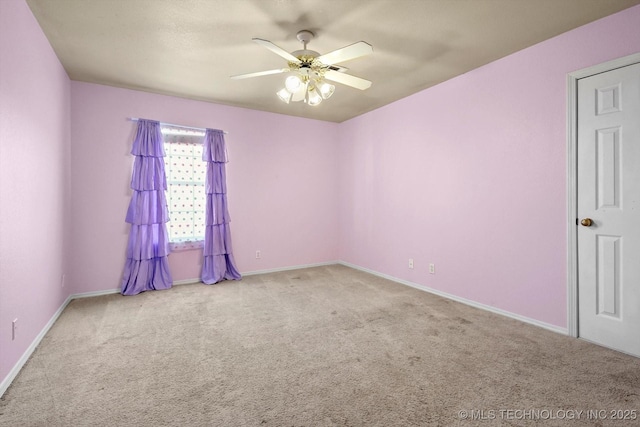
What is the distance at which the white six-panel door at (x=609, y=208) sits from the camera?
228 centimetres

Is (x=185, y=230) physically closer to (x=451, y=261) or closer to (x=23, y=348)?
(x=23, y=348)

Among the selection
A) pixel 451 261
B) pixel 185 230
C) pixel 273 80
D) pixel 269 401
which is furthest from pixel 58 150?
pixel 451 261

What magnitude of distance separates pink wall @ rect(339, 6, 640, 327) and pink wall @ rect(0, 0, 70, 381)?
3.97 meters

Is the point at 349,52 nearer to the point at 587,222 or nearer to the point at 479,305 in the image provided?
the point at 587,222

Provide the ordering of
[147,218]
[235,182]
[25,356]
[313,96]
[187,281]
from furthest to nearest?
[235,182] → [187,281] → [147,218] → [313,96] → [25,356]

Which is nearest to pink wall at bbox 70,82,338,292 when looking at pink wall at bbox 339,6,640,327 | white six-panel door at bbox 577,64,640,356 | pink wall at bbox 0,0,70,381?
pink wall at bbox 0,0,70,381

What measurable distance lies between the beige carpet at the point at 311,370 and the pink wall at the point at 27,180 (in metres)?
0.37

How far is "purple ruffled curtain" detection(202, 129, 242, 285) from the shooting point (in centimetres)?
439

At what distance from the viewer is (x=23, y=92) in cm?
224

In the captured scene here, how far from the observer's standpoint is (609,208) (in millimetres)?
2406

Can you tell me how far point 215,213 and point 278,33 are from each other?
2.64 metres

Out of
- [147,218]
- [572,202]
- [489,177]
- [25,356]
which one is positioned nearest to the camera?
[25,356]

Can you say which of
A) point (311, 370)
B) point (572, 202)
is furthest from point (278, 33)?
point (572, 202)

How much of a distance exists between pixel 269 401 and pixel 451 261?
273cm
